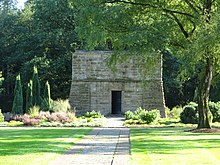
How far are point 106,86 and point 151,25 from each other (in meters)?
15.2

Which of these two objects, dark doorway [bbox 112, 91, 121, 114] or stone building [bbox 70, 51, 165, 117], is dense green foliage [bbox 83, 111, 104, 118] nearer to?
stone building [bbox 70, 51, 165, 117]

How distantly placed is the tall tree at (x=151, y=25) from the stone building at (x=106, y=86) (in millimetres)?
12760

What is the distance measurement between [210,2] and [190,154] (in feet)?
36.9

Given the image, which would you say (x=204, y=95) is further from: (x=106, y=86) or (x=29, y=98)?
(x=29, y=98)

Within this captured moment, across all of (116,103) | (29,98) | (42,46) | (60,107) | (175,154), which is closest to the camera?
(175,154)

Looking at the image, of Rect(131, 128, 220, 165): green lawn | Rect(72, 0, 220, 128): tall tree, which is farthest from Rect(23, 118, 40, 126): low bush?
Rect(131, 128, 220, 165): green lawn

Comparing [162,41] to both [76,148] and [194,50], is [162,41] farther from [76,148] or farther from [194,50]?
[76,148]

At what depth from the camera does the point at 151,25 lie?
21.4 m

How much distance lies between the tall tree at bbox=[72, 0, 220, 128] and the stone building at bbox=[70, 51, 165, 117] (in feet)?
41.9

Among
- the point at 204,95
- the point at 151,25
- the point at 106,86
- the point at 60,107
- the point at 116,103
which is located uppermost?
the point at 151,25

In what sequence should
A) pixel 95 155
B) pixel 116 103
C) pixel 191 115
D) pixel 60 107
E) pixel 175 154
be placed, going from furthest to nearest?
pixel 116 103
pixel 60 107
pixel 191 115
pixel 175 154
pixel 95 155

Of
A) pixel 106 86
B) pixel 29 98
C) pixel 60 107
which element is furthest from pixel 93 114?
pixel 29 98

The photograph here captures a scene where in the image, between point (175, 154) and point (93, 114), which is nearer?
point (175, 154)

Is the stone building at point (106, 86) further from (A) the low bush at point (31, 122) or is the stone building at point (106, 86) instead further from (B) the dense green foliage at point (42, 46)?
(A) the low bush at point (31, 122)
